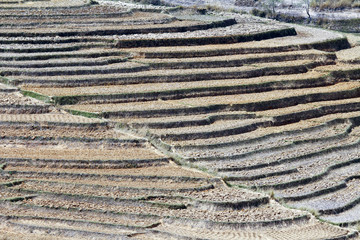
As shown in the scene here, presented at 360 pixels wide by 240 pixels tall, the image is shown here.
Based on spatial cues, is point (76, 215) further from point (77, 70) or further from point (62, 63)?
point (62, 63)

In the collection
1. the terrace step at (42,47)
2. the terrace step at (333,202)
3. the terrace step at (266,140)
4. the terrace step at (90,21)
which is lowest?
the terrace step at (333,202)

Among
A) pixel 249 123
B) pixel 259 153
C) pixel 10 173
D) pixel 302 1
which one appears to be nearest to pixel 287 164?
pixel 259 153

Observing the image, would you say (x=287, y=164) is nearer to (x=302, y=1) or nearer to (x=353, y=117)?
(x=353, y=117)

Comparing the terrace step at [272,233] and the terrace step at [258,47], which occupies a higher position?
the terrace step at [258,47]

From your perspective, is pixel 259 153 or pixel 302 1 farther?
pixel 302 1

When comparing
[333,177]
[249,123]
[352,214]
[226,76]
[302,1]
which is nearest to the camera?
[352,214]


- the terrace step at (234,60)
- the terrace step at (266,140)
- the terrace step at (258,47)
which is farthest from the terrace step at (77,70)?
the terrace step at (266,140)

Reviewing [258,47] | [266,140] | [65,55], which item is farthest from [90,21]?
[266,140]

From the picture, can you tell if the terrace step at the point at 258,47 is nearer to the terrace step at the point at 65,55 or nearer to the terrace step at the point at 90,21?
the terrace step at the point at 65,55
